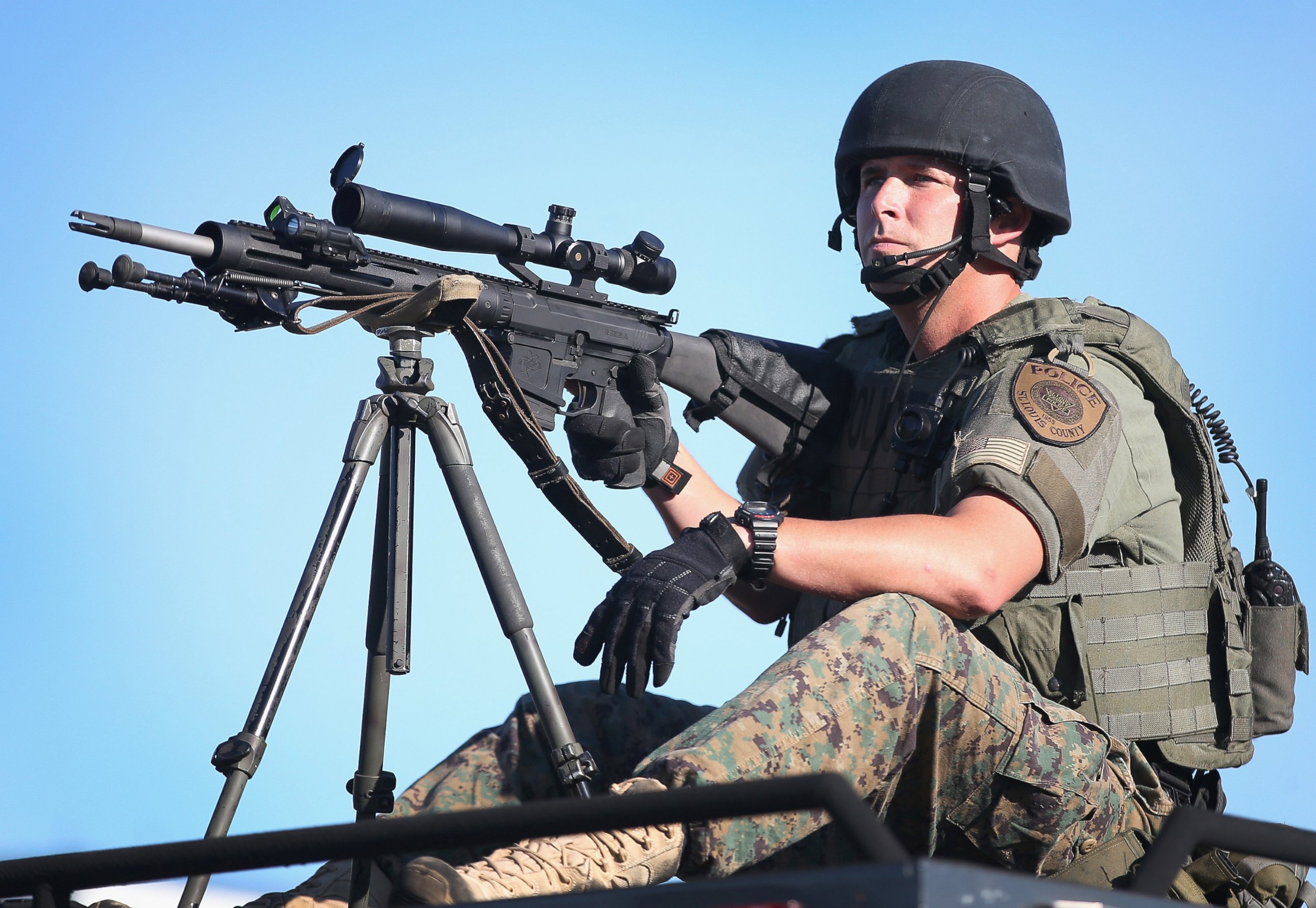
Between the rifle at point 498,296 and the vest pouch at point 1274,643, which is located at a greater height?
the rifle at point 498,296

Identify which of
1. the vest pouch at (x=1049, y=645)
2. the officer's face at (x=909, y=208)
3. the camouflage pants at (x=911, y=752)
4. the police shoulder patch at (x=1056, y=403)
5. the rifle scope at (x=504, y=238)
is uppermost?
the officer's face at (x=909, y=208)

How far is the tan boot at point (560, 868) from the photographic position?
99.6 inches

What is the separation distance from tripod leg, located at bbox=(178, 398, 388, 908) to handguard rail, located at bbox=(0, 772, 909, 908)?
139 centimetres

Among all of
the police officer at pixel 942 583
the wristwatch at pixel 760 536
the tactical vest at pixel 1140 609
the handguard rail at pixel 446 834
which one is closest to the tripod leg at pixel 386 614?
the police officer at pixel 942 583

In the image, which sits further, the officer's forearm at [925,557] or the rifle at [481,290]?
the rifle at [481,290]

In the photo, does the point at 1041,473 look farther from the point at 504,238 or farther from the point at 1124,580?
the point at 504,238

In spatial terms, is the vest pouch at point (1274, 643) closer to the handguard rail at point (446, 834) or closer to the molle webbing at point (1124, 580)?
the molle webbing at point (1124, 580)

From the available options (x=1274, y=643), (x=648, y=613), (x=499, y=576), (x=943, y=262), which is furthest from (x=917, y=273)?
(x=648, y=613)

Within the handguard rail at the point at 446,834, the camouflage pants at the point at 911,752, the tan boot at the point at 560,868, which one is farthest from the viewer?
the camouflage pants at the point at 911,752

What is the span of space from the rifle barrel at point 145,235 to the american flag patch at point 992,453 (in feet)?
6.82

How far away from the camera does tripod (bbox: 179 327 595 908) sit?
3.71 m

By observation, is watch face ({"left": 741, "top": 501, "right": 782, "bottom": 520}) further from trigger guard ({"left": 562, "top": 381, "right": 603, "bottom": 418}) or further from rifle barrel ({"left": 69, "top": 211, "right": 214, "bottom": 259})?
rifle barrel ({"left": 69, "top": 211, "right": 214, "bottom": 259})

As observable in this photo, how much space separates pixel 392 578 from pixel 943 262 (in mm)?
2074

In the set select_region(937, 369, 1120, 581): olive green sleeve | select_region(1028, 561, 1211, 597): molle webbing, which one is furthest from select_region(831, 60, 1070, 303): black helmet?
select_region(1028, 561, 1211, 597): molle webbing
